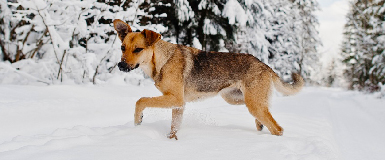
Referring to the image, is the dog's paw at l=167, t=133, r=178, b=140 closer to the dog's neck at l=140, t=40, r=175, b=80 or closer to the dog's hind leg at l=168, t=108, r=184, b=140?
the dog's hind leg at l=168, t=108, r=184, b=140

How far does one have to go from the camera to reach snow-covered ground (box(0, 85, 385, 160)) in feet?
9.20

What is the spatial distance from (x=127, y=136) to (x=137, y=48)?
1.21 metres

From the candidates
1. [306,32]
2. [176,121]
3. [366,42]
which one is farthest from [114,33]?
[306,32]

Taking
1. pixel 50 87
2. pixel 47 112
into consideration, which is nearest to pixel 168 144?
pixel 47 112

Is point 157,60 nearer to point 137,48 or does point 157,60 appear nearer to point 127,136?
point 137,48

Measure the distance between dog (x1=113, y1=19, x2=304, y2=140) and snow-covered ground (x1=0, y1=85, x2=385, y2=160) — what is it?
16.0 inches

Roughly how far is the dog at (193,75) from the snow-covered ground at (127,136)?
407mm

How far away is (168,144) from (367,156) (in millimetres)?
3364

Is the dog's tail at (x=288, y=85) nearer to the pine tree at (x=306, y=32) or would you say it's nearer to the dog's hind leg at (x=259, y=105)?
the dog's hind leg at (x=259, y=105)

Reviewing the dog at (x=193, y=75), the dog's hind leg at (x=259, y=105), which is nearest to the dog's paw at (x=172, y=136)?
the dog at (x=193, y=75)

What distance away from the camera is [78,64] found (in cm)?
841

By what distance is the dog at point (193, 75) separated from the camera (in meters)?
3.86

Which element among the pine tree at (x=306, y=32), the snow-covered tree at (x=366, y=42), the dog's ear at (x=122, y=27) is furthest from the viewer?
the pine tree at (x=306, y=32)

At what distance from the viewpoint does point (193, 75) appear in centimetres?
427
